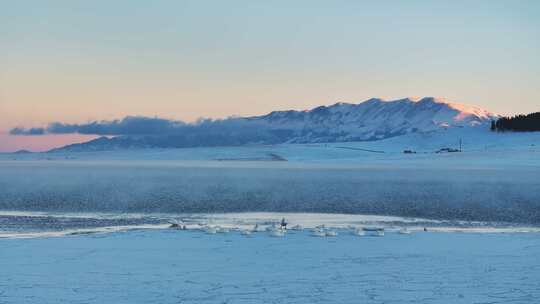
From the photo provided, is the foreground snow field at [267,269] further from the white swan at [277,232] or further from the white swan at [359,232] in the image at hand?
the white swan at [359,232]

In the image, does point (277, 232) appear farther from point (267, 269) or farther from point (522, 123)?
point (522, 123)

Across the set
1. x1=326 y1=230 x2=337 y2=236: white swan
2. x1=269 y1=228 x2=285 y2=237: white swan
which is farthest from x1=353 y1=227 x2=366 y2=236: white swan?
x1=269 y1=228 x2=285 y2=237: white swan

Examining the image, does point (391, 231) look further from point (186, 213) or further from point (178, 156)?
point (178, 156)

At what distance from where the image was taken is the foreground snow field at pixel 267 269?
10.5 metres

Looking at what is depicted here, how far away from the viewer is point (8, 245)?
1498cm

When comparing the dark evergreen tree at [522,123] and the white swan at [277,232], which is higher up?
the dark evergreen tree at [522,123]

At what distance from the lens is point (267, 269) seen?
492 inches

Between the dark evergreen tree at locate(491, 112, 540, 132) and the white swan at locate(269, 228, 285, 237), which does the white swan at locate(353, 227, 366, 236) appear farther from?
the dark evergreen tree at locate(491, 112, 540, 132)

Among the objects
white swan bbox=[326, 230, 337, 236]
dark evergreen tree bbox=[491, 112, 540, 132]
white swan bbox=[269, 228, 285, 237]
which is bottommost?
white swan bbox=[326, 230, 337, 236]

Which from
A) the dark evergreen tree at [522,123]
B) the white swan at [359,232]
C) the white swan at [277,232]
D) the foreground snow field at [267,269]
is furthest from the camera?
the dark evergreen tree at [522,123]

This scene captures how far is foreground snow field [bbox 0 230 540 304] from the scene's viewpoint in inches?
412

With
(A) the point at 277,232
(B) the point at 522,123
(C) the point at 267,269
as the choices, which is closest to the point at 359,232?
(A) the point at 277,232

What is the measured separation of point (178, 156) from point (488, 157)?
70209mm

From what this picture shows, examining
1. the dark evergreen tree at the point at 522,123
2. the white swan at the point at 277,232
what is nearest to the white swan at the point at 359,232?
the white swan at the point at 277,232
